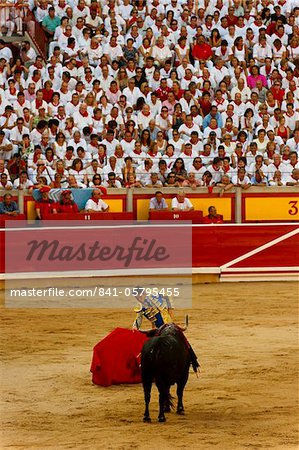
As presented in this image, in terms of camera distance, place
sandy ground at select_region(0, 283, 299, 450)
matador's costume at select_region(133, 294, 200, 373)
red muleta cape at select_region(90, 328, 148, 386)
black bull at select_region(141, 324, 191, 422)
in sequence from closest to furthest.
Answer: sandy ground at select_region(0, 283, 299, 450) < black bull at select_region(141, 324, 191, 422) < matador's costume at select_region(133, 294, 200, 373) < red muleta cape at select_region(90, 328, 148, 386)

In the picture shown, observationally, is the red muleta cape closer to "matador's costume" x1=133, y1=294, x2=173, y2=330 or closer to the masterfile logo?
"matador's costume" x1=133, y1=294, x2=173, y2=330

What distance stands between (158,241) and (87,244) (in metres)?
1.09

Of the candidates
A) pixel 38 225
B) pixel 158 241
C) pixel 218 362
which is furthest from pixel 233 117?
pixel 218 362

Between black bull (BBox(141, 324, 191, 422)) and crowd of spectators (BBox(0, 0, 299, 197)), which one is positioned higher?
crowd of spectators (BBox(0, 0, 299, 197))

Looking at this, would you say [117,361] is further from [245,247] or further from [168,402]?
[245,247]

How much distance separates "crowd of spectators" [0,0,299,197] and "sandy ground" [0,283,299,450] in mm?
2970

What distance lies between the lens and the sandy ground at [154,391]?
742 centimetres

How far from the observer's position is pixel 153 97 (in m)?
16.9

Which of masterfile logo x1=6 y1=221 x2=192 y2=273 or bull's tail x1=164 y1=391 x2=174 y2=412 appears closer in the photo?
bull's tail x1=164 y1=391 x2=174 y2=412

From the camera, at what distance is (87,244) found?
1572 cm

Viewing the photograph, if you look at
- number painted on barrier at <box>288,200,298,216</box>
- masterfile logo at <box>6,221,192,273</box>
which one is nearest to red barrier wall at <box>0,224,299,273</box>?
masterfile logo at <box>6,221,192,273</box>

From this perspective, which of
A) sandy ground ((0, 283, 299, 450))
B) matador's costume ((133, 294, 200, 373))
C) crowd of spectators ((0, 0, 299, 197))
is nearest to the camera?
sandy ground ((0, 283, 299, 450))

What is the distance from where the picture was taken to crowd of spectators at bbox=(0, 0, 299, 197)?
625 inches

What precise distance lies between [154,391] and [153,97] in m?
8.53
